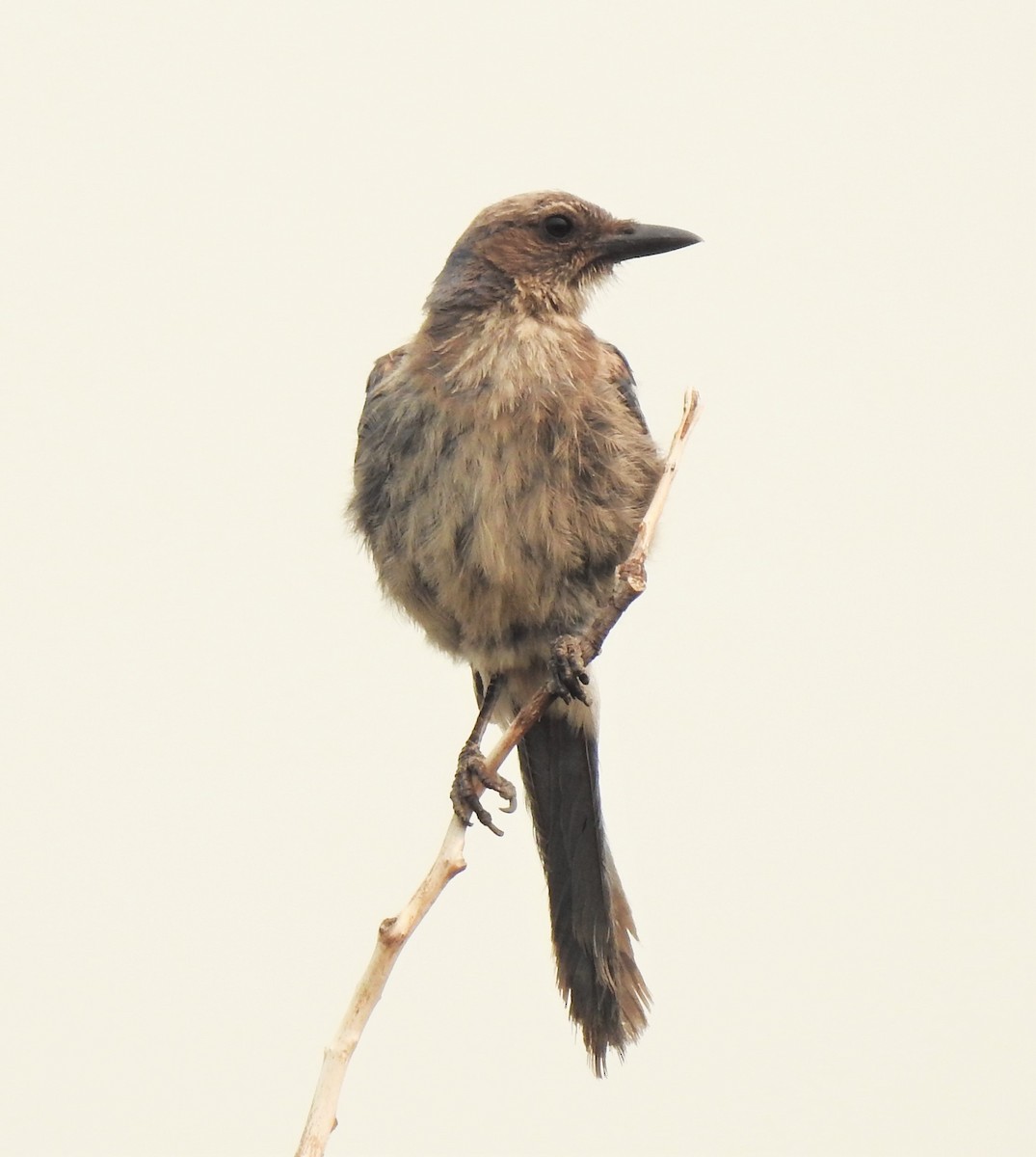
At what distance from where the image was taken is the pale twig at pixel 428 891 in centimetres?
284

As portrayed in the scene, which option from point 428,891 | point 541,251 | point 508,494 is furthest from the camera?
point 541,251

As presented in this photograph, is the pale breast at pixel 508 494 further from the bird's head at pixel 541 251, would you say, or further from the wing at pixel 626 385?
the bird's head at pixel 541 251

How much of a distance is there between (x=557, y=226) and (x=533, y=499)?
946 mm

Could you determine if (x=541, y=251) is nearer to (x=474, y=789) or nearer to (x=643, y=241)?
(x=643, y=241)

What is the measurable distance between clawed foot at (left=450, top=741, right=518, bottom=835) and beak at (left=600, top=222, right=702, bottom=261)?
1.54 m

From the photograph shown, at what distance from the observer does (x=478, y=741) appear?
15.5 feet

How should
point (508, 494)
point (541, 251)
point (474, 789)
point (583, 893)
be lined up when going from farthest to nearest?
point (583, 893) < point (541, 251) < point (474, 789) < point (508, 494)

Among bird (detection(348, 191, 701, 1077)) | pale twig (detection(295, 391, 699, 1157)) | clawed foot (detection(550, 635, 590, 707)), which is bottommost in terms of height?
pale twig (detection(295, 391, 699, 1157))

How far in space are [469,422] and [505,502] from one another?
25 centimetres

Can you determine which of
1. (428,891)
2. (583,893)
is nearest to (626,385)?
(583,893)

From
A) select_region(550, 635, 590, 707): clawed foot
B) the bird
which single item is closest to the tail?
the bird

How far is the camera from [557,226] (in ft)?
15.5

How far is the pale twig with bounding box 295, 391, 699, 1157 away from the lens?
2.84 m

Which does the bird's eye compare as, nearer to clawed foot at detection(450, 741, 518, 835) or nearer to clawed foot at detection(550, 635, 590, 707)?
clawed foot at detection(550, 635, 590, 707)
